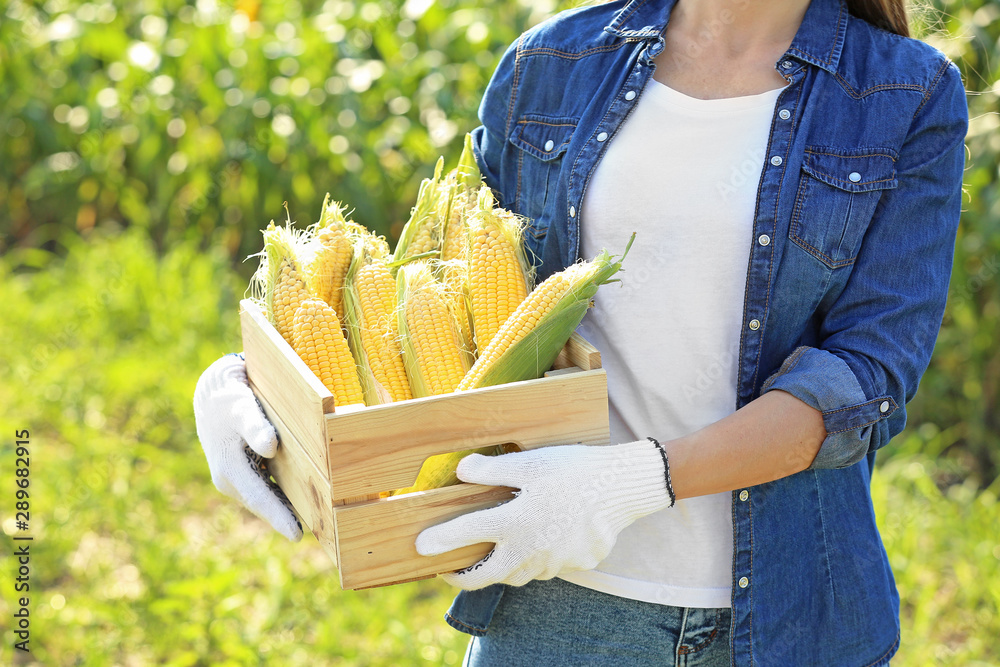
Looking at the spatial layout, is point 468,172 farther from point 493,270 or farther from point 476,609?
point 476,609

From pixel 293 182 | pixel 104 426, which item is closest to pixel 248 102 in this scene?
pixel 293 182

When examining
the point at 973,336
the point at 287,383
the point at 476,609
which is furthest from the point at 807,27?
the point at 973,336

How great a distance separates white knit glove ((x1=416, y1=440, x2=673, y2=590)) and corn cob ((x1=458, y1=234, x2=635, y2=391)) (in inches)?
4.6

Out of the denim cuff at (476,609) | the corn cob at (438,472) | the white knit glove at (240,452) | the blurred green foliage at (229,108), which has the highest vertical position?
the corn cob at (438,472)

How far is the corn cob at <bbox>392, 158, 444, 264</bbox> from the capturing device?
1.58m

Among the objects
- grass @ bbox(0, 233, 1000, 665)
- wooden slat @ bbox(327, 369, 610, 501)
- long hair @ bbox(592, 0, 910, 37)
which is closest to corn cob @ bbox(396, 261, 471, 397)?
wooden slat @ bbox(327, 369, 610, 501)

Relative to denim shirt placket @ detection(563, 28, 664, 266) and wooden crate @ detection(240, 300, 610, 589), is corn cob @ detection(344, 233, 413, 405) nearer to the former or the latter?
wooden crate @ detection(240, 300, 610, 589)

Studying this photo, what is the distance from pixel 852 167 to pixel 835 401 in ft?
1.13

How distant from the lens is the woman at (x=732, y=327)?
1.34 metres

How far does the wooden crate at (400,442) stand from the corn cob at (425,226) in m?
0.33

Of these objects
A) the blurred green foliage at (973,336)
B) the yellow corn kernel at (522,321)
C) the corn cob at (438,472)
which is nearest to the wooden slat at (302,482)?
the corn cob at (438,472)

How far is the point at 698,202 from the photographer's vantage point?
4.71 ft

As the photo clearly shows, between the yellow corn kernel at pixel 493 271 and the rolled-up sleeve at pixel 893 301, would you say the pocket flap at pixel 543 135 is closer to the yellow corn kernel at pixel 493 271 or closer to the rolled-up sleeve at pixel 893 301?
the yellow corn kernel at pixel 493 271

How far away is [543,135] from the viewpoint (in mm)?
1594
